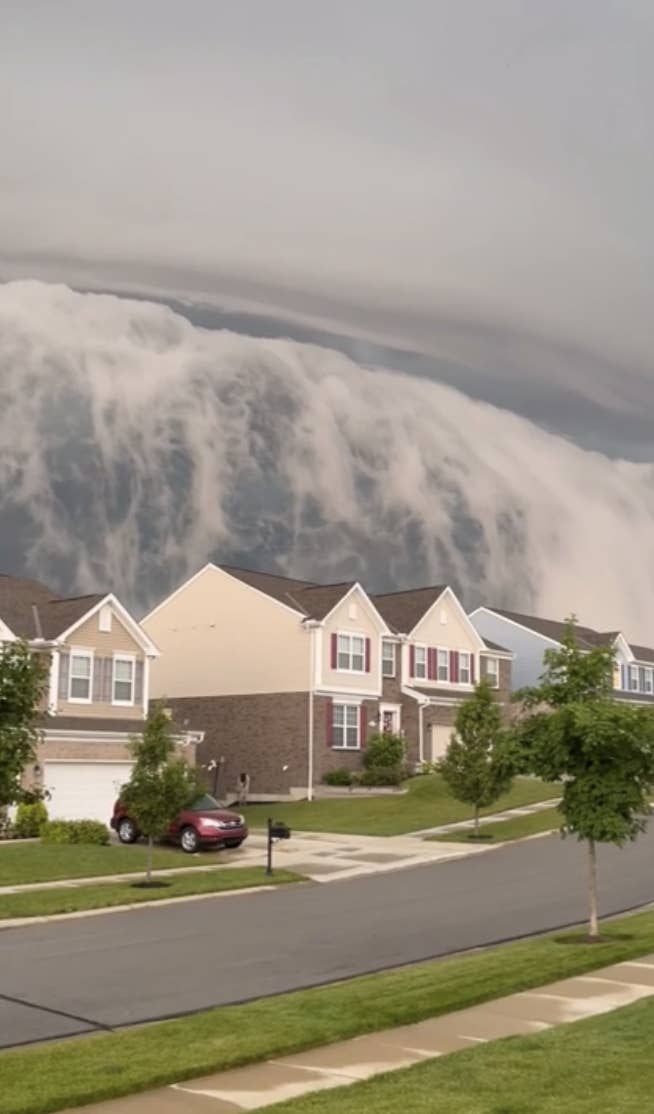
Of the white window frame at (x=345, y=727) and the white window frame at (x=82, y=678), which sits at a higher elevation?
the white window frame at (x=82, y=678)

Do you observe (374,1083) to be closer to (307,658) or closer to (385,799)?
(385,799)

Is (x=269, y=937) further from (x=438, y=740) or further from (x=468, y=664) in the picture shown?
(x=468, y=664)

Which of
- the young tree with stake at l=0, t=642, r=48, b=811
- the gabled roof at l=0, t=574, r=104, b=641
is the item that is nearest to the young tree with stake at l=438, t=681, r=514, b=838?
the gabled roof at l=0, t=574, r=104, b=641

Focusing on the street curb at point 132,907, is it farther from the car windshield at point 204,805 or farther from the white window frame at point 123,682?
the white window frame at point 123,682

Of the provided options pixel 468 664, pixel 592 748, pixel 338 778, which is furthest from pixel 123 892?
pixel 468 664

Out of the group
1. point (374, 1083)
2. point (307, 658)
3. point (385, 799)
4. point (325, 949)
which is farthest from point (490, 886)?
point (307, 658)

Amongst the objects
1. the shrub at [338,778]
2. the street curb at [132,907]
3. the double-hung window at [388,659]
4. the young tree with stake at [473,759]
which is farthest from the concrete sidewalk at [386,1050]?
the double-hung window at [388,659]
